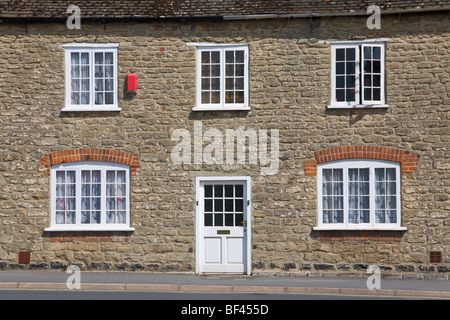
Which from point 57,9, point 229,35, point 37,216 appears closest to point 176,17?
point 229,35

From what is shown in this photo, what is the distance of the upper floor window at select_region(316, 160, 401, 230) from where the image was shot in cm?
1891

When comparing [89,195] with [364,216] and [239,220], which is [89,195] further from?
[364,216]

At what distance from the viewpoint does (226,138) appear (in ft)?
62.8

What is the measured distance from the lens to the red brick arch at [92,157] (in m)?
19.2

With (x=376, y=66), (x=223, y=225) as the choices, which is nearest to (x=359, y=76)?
(x=376, y=66)

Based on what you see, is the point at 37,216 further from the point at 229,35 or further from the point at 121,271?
the point at 229,35

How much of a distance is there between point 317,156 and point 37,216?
22.1ft

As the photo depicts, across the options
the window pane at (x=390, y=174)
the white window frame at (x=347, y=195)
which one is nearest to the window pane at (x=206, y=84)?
the white window frame at (x=347, y=195)

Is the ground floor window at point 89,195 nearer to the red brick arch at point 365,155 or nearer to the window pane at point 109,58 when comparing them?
the window pane at point 109,58

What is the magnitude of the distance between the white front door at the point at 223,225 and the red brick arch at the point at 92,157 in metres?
1.61

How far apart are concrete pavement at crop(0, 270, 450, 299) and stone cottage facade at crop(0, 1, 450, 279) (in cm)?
68

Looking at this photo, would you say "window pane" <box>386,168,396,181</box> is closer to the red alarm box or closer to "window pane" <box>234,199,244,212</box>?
"window pane" <box>234,199,244,212</box>

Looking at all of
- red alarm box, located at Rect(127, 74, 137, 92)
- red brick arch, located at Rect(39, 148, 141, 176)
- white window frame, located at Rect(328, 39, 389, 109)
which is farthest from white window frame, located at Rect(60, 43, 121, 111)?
white window frame, located at Rect(328, 39, 389, 109)

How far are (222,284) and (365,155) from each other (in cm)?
464
